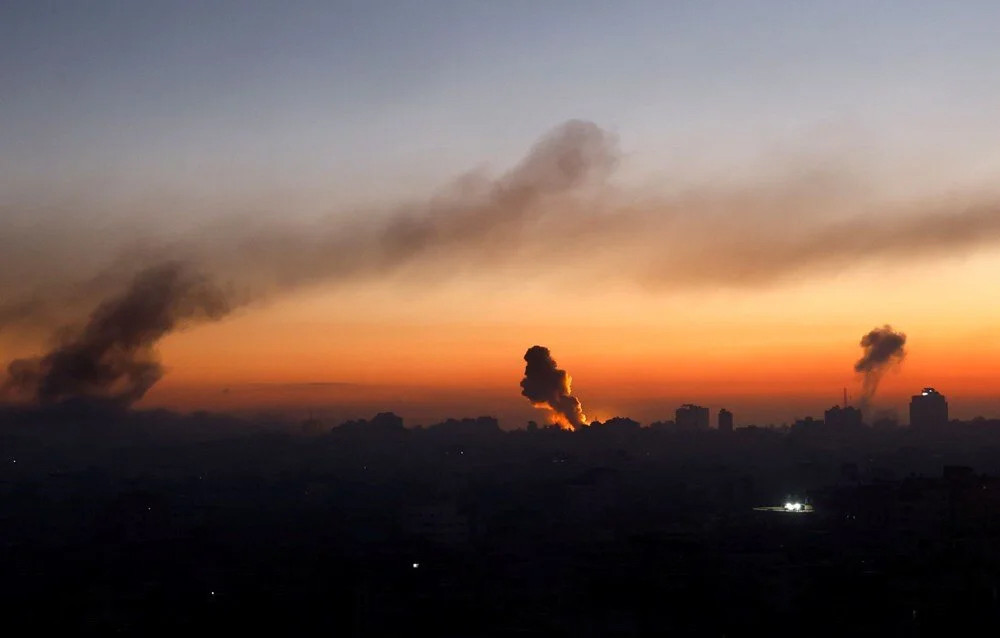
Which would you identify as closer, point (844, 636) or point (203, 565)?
point (844, 636)

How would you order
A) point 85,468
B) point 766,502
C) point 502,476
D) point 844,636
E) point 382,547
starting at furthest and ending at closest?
point 85,468 → point 502,476 → point 766,502 → point 382,547 → point 844,636

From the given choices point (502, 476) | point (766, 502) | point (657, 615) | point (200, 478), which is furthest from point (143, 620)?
point (200, 478)

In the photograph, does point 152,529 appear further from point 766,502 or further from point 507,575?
point 766,502

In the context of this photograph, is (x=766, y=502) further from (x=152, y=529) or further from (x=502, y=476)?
(x=152, y=529)

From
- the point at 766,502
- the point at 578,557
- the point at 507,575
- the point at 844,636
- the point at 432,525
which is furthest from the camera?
the point at 766,502

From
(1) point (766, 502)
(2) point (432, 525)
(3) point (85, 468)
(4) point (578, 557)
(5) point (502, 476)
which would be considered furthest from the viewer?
(3) point (85, 468)

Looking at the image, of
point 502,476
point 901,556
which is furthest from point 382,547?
point 502,476
